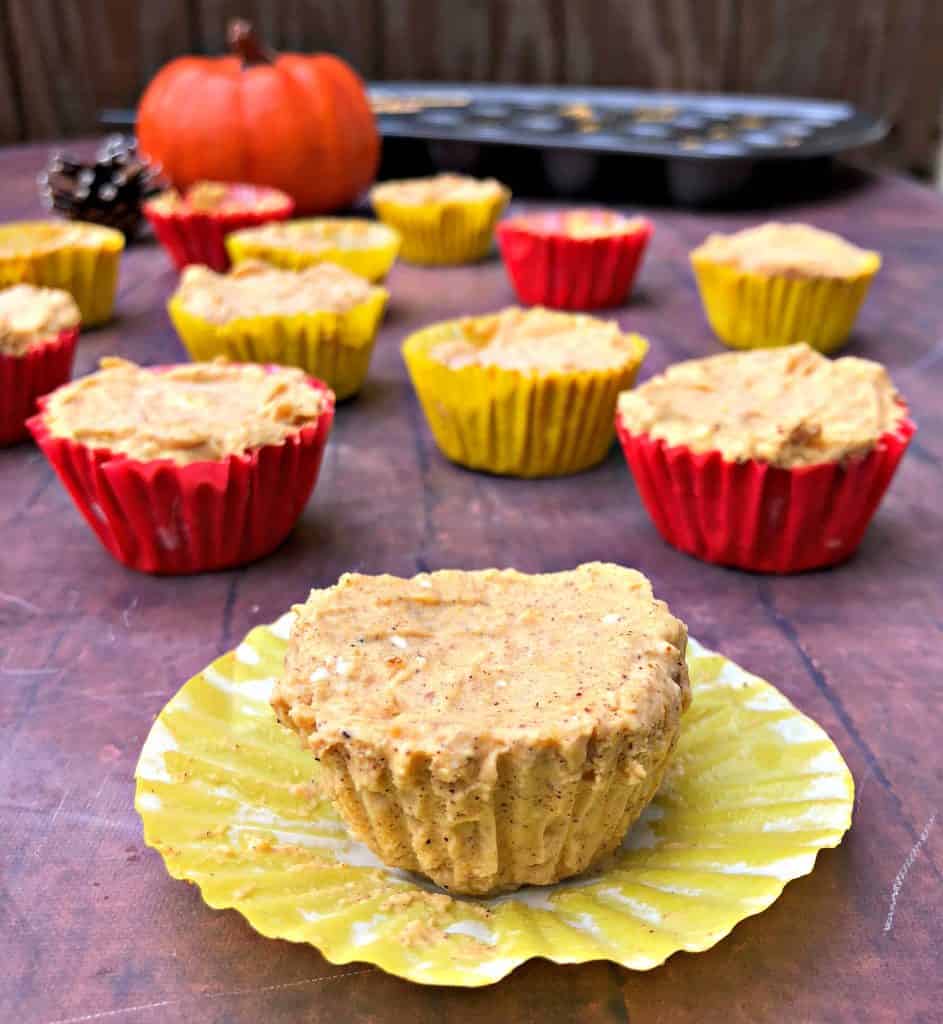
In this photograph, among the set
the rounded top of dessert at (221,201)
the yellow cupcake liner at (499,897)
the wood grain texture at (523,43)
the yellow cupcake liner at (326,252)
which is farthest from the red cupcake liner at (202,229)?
the yellow cupcake liner at (499,897)

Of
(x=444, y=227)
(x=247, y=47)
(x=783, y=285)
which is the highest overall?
(x=247, y=47)

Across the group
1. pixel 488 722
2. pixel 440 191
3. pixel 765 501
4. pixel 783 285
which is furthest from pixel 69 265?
pixel 488 722

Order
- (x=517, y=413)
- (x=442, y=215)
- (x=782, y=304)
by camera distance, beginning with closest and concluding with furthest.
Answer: (x=517, y=413) → (x=782, y=304) → (x=442, y=215)

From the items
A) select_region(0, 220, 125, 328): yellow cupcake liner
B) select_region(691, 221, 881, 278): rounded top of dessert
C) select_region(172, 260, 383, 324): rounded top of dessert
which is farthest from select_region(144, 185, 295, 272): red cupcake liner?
select_region(691, 221, 881, 278): rounded top of dessert

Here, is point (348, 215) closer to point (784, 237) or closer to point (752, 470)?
point (784, 237)

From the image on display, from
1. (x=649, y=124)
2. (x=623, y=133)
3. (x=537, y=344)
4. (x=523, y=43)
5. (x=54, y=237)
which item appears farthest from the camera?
(x=523, y=43)

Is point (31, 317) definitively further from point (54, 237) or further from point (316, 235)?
point (316, 235)

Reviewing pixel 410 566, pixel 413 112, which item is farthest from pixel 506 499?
pixel 413 112

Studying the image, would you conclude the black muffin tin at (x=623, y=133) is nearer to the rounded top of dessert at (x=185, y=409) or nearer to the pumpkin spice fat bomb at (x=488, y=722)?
the rounded top of dessert at (x=185, y=409)
